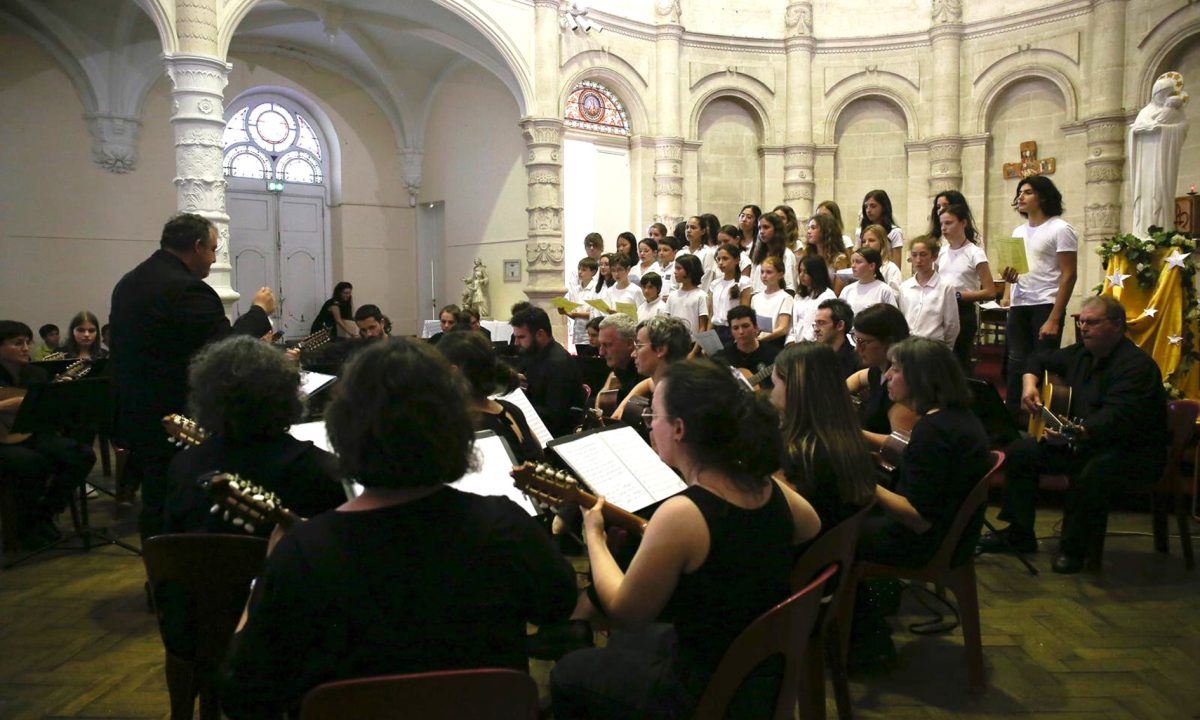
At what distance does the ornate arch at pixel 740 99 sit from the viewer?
513 inches

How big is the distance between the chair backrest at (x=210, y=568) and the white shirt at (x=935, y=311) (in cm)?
469

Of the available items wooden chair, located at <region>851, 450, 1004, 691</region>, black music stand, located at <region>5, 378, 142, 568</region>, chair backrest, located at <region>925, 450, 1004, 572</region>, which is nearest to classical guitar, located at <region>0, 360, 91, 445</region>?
black music stand, located at <region>5, 378, 142, 568</region>

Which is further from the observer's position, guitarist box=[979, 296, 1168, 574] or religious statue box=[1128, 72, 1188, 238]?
religious statue box=[1128, 72, 1188, 238]

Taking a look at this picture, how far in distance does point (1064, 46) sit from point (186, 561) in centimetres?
1272

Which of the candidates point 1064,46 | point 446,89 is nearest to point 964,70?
point 1064,46

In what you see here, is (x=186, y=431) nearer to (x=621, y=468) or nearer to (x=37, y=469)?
(x=621, y=468)

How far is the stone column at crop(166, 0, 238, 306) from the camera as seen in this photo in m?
8.43

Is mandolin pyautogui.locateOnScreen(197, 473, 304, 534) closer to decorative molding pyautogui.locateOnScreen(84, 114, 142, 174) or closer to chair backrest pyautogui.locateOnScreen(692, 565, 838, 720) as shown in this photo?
chair backrest pyautogui.locateOnScreen(692, 565, 838, 720)

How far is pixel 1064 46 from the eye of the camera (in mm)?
11711

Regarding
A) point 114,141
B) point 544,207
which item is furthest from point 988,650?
point 114,141

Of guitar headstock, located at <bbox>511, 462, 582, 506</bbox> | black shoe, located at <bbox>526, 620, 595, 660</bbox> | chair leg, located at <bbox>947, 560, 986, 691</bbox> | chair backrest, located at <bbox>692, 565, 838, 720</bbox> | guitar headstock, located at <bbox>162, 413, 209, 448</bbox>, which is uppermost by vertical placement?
guitar headstock, located at <bbox>162, 413, 209, 448</bbox>

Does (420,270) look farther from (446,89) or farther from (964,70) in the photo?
(964,70)

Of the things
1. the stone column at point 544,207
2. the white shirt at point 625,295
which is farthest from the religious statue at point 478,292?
the white shirt at point 625,295

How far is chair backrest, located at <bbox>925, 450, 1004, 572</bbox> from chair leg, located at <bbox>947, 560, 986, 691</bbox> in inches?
2.8
